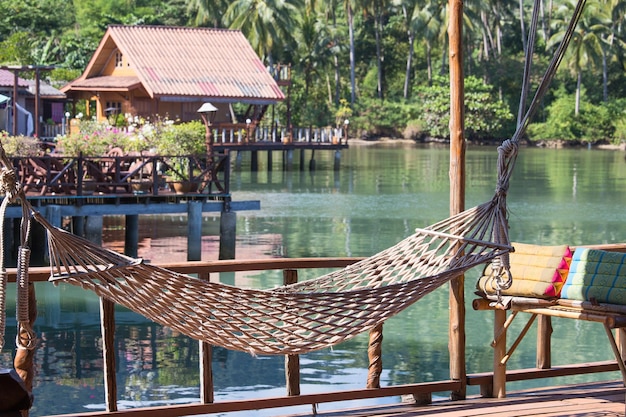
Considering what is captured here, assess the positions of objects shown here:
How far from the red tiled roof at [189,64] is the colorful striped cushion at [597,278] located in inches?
1111

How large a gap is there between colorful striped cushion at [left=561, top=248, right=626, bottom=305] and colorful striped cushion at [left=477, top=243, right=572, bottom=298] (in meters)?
0.05

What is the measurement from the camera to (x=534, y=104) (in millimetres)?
4559

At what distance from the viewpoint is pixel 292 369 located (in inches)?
191

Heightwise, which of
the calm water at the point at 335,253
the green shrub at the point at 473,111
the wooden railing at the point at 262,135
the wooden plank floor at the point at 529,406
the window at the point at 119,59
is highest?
the window at the point at 119,59

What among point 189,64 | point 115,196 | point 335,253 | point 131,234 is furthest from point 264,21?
point 115,196

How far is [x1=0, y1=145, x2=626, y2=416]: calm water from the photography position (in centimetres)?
955

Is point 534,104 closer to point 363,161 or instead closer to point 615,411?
point 615,411

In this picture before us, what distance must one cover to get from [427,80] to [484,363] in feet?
160

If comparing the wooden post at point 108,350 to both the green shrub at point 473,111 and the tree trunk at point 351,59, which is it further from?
the tree trunk at point 351,59

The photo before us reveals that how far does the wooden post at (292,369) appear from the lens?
4.77m

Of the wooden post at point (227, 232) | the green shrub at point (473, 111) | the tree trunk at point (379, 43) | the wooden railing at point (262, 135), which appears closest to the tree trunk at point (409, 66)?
the green shrub at point (473, 111)

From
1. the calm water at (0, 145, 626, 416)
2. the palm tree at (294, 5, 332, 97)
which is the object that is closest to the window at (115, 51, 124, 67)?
the calm water at (0, 145, 626, 416)

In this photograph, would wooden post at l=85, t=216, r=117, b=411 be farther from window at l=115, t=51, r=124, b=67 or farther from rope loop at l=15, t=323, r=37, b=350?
window at l=115, t=51, r=124, b=67

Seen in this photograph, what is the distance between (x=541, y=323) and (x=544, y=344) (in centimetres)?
12
